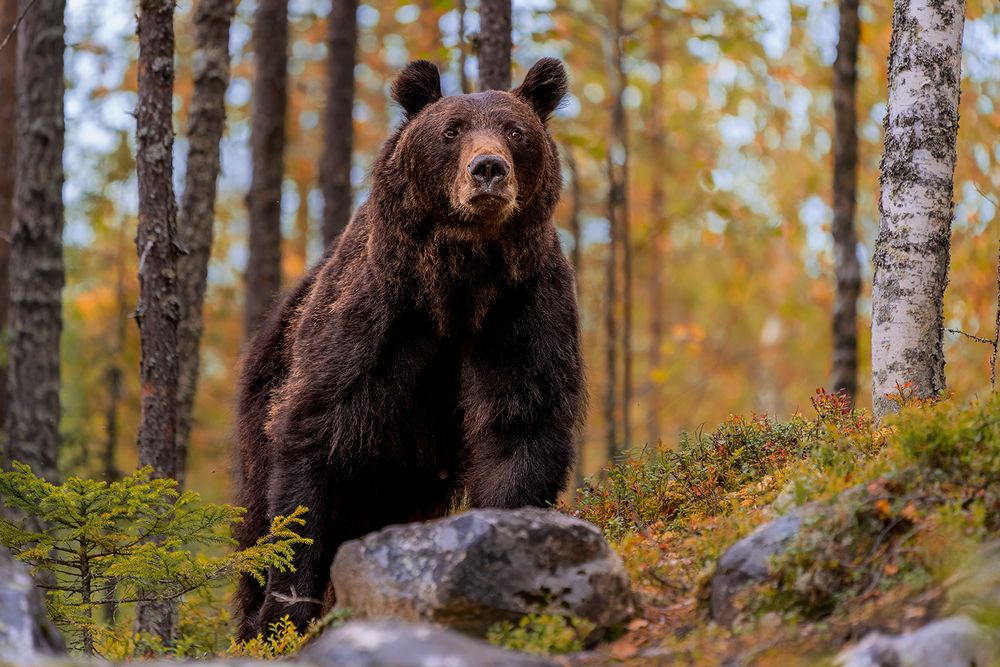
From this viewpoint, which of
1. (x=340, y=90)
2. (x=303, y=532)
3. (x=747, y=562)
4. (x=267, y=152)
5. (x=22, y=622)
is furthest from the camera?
(x=340, y=90)

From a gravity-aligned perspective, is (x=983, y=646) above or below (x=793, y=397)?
above

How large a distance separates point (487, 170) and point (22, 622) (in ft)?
10.4

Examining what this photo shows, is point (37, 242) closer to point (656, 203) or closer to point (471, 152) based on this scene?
point (471, 152)

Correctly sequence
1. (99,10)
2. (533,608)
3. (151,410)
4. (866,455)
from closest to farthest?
(533,608), (866,455), (151,410), (99,10)

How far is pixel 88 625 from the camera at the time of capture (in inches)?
233

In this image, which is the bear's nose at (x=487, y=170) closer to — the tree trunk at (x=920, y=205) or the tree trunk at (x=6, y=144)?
the tree trunk at (x=920, y=205)

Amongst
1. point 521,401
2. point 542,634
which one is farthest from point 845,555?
point 521,401

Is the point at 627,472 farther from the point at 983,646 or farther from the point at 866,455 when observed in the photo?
the point at 983,646

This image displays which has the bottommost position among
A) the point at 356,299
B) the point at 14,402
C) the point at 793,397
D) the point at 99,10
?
the point at 793,397

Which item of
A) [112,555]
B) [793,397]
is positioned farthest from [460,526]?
[793,397]

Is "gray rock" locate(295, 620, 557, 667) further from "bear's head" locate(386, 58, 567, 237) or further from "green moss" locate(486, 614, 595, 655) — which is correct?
"bear's head" locate(386, 58, 567, 237)

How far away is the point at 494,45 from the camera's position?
10.1 metres

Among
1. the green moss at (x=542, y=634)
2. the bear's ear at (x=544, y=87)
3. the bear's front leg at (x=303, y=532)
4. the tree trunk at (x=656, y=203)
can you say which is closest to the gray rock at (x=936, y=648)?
the green moss at (x=542, y=634)

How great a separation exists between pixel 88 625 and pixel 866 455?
3.95m
